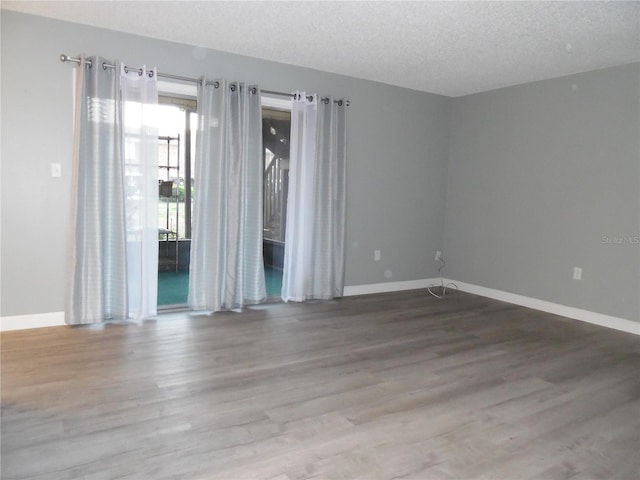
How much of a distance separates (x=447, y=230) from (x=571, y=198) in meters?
1.60

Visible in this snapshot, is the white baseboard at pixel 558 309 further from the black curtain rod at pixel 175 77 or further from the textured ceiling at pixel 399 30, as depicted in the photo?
the black curtain rod at pixel 175 77

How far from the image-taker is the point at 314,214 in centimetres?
463

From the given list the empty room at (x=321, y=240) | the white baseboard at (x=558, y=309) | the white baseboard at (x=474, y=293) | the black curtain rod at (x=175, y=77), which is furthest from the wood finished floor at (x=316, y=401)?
the black curtain rod at (x=175, y=77)

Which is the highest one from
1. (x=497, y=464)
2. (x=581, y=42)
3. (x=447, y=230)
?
(x=581, y=42)

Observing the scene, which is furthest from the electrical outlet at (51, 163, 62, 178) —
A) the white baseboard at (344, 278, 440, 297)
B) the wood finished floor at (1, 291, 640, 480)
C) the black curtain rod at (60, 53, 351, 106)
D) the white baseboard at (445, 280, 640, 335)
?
the white baseboard at (445, 280, 640, 335)

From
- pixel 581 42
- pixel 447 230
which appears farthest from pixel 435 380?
pixel 447 230

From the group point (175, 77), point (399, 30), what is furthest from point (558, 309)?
point (175, 77)

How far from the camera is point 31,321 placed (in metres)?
3.48

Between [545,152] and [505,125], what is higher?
[505,125]

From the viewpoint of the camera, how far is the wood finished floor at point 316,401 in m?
1.91

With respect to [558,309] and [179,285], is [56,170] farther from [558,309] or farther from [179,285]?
[558,309]

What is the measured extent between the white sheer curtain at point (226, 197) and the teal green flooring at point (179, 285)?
1.93 ft

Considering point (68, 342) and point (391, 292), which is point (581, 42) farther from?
point (68, 342)

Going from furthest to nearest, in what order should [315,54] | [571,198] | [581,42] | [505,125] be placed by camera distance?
1. [505,125]
2. [571,198]
3. [315,54]
4. [581,42]
